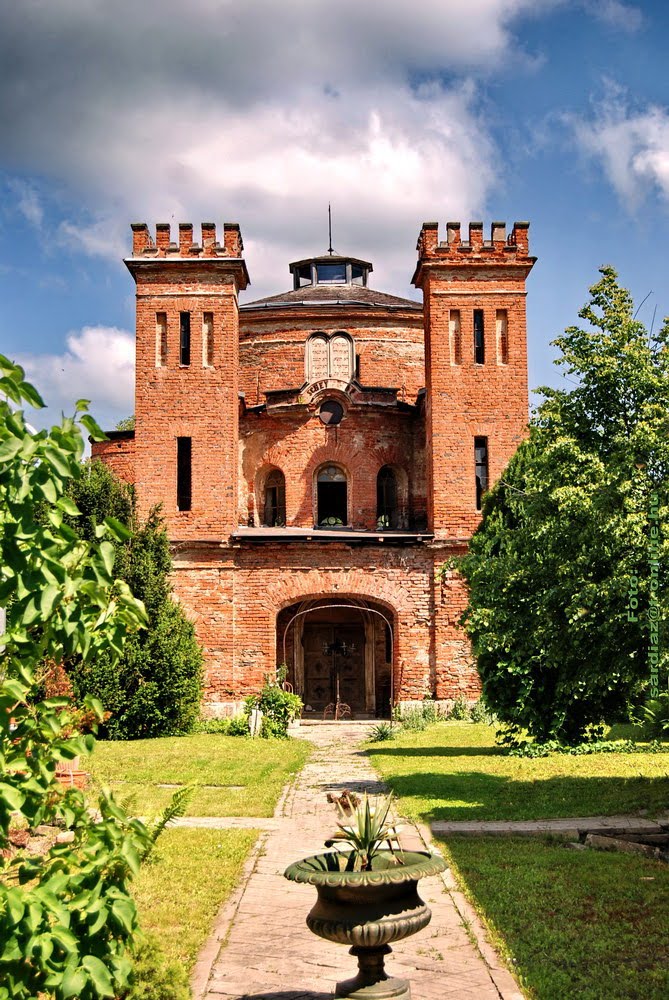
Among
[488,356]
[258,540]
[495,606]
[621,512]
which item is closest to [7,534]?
[621,512]

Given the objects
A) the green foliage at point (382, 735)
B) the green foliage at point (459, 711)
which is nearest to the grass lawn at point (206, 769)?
the green foliage at point (382, 735)

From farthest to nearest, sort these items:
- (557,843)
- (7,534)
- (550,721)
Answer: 1. (550,721)
2. (557,843)
3. (7,534)

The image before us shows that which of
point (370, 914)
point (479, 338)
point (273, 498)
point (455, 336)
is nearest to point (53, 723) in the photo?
point (370, 914)

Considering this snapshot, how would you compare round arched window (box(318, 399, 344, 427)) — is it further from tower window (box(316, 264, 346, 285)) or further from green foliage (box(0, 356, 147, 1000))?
green foliage (box(0, 356, 147, 1000))

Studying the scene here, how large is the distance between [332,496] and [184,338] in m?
6.39

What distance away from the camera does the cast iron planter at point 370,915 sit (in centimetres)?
537

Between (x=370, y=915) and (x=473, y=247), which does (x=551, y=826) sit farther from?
(x=473, y=247)

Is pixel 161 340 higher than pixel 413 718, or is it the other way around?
pixel 161 340

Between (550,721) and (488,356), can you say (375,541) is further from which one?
(550,721)

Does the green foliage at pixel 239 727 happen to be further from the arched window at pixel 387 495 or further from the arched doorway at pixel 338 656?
the arched window at pixel 387 495

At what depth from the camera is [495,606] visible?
14.7m

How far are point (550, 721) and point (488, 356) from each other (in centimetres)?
1161

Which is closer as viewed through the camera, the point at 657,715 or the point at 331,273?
the point at 657,715

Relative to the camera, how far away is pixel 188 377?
2494cm
